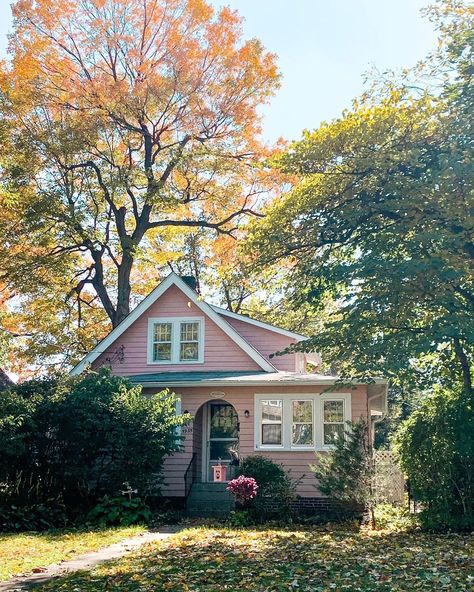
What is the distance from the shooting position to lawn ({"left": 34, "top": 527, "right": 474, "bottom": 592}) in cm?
762

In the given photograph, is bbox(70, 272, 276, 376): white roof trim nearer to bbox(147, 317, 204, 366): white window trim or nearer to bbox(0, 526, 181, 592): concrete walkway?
bbox(147, 317, 204, 366): white window trim

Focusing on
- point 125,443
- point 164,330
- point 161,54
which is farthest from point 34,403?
point 161,54

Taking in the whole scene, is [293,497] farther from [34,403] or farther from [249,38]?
[249,38]

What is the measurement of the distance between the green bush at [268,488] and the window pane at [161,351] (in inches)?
203

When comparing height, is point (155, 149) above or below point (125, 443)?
above

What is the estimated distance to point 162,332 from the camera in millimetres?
20844

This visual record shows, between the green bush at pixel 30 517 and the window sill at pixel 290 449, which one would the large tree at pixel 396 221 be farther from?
the green bush at pixel 30 517

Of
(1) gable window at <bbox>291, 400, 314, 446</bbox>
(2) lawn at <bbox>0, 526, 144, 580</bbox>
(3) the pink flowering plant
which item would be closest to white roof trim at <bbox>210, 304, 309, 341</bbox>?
(1) gable window at <bbox>291, 400, 314, 446</bbox>

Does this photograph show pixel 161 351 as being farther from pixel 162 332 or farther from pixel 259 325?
pixel 259 325

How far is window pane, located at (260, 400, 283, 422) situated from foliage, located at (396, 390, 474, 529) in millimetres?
4637

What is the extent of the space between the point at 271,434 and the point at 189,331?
4480 mm

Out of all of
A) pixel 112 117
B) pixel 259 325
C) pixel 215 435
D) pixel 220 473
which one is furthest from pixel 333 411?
pixel 112 117

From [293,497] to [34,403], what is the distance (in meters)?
6.35

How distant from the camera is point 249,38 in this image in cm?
2570
